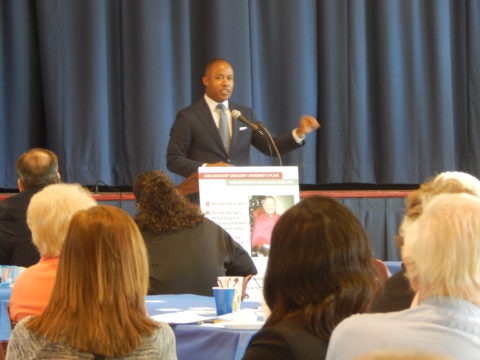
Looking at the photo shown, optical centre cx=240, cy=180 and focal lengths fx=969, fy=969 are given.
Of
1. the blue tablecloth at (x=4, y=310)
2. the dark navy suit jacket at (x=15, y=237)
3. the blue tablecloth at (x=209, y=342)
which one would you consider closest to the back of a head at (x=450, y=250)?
the blue tablecloth at (x=209, y=342)

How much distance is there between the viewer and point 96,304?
208cm

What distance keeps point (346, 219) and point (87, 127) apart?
202 inches

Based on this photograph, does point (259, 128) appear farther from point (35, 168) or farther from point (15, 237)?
point (15, 237)

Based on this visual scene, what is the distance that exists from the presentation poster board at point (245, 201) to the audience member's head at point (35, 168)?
78 centimetres

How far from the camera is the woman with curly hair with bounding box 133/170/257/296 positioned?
3852 millimetres

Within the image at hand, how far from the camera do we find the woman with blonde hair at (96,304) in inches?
81.2

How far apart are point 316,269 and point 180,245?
6.61 feet

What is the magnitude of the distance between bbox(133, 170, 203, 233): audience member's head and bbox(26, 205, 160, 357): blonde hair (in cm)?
182

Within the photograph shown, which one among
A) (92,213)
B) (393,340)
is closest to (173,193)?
(92,213)

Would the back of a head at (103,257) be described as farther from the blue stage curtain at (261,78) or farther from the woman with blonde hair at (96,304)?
the blue stage curtain at (261,78)

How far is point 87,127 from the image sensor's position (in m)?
6.93

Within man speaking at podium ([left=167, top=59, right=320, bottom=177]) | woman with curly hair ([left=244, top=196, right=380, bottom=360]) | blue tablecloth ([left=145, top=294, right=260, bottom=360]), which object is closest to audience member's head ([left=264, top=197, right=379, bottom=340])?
woman with curly hair ([left=244, top=196, right=380, bottom=360])

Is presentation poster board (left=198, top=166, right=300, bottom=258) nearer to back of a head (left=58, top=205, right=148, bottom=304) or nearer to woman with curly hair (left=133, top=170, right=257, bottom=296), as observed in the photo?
woman with curly hair (left=133, top=170, right=257, bottom=296)

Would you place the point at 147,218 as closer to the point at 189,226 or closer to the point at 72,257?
the point at 189,226
